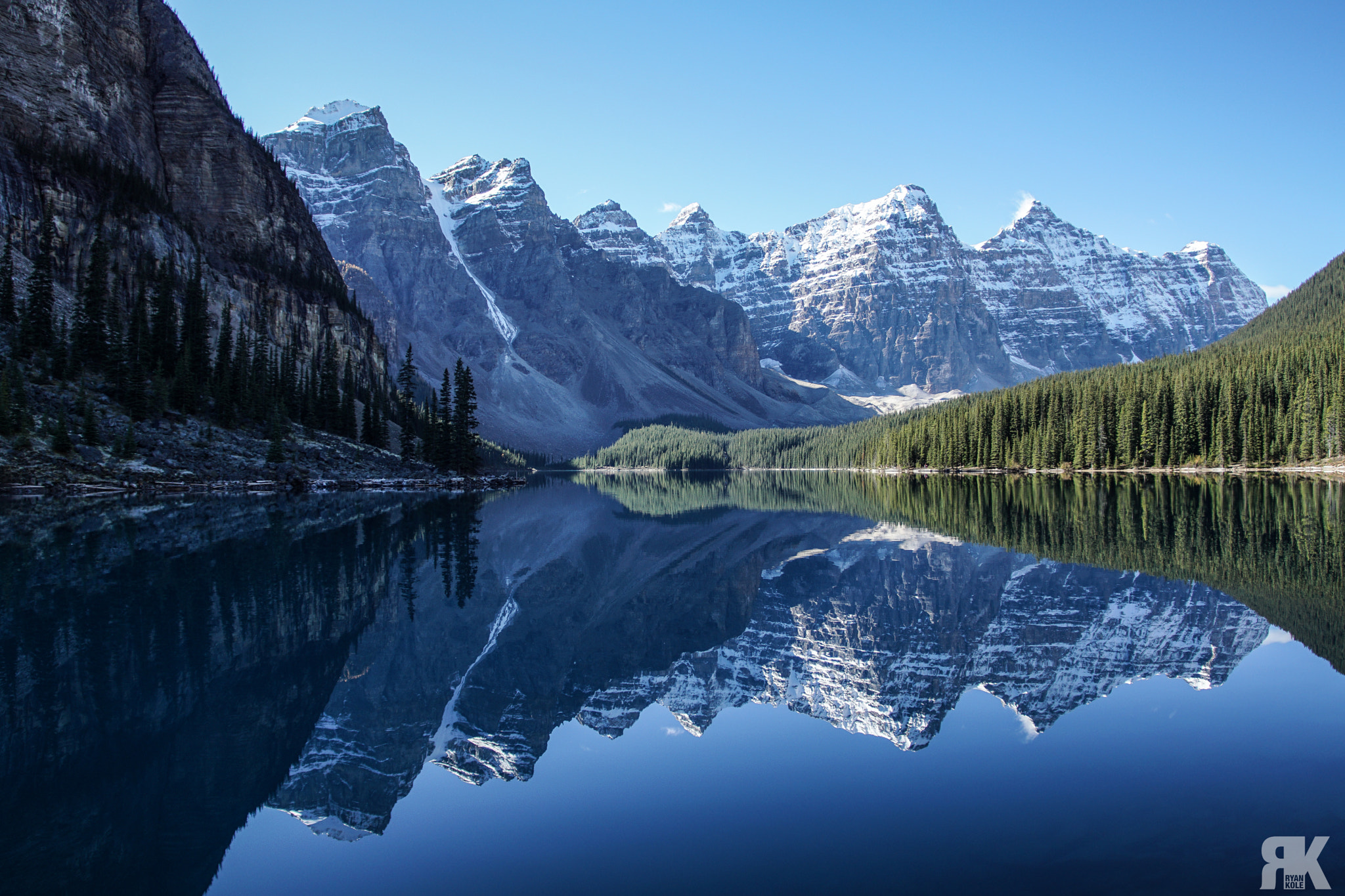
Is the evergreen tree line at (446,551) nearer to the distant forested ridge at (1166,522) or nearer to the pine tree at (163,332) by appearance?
the distant forested ridge at (1166,522)

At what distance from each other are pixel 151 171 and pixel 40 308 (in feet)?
130

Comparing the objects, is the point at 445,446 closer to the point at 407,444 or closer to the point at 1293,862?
the point at 407,444

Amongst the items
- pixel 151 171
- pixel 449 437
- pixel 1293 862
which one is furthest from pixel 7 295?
pixel 1293 862

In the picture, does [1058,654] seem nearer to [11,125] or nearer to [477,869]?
[477,869]

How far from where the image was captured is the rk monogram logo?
6703 millimetres

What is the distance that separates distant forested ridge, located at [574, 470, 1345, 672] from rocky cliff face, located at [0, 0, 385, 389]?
2265 inches

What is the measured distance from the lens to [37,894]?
22.3 ft

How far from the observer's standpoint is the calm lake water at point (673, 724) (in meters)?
7.56

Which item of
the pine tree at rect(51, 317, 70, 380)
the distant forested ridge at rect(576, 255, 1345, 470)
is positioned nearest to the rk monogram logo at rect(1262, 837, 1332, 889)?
A: the pine tree at rect(51, 317, 70, 380)

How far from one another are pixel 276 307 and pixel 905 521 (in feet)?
294

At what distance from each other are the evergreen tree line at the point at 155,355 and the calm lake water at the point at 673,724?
45.7 meters

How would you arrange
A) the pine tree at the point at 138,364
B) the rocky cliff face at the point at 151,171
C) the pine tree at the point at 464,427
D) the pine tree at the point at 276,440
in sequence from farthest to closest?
the pine tree at the point at 464,427 < the rocky cliff face at the point at 151,171 < the pine tree at the point at 276,440 < the pine tree at the point at 138,364

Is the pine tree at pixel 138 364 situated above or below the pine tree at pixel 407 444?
above

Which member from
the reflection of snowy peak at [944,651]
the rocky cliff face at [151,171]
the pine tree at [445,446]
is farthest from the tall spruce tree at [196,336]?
the reflection of snowy peak at [944,651]
